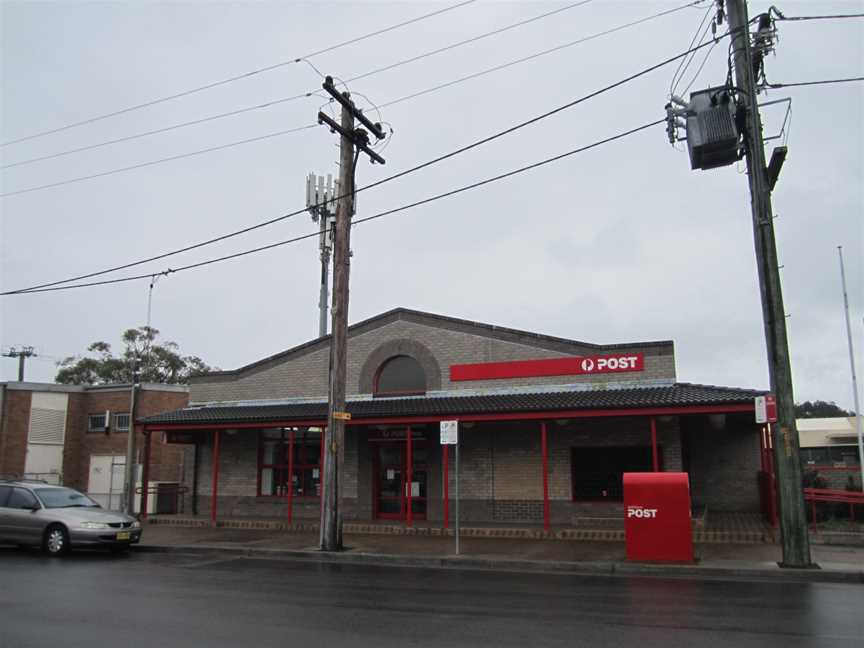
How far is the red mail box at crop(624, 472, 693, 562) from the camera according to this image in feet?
42.6

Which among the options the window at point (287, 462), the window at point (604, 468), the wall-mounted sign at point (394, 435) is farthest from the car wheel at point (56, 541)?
the window at point (604, 468)

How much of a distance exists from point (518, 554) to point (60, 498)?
9.76 m

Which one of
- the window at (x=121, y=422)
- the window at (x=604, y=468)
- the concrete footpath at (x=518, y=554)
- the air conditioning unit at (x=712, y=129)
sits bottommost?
the concrete footpath at (x=518, y=554)

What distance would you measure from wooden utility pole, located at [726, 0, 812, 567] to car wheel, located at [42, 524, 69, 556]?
13345mm

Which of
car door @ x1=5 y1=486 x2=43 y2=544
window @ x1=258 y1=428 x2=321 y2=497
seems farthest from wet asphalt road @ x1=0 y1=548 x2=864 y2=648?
window @ x1=258 y1=428 x2=321 y2=497

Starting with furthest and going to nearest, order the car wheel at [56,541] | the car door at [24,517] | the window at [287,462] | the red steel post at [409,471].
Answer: the window at [287,462]
the red steel post at [409,471]
the car door at [24,517]
the car wheel at [56,541]

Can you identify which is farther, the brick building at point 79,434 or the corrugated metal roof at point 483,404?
the brick building at point 79,434

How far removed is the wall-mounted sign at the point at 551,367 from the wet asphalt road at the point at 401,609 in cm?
790

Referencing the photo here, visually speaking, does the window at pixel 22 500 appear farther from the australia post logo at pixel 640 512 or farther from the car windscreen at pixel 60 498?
the australia post logo at pixel 640 512

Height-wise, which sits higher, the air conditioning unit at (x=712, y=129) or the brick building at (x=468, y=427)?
the air conditioning unit at (x=712, y=129)

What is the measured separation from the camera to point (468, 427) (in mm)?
19938

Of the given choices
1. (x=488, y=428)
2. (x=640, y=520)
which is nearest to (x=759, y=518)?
(x=488, y=428)

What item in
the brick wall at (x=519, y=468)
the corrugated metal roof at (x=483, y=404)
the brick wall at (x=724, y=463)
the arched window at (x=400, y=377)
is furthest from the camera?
the brick wall at (x=724, y=463)

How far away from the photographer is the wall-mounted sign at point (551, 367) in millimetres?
19094
